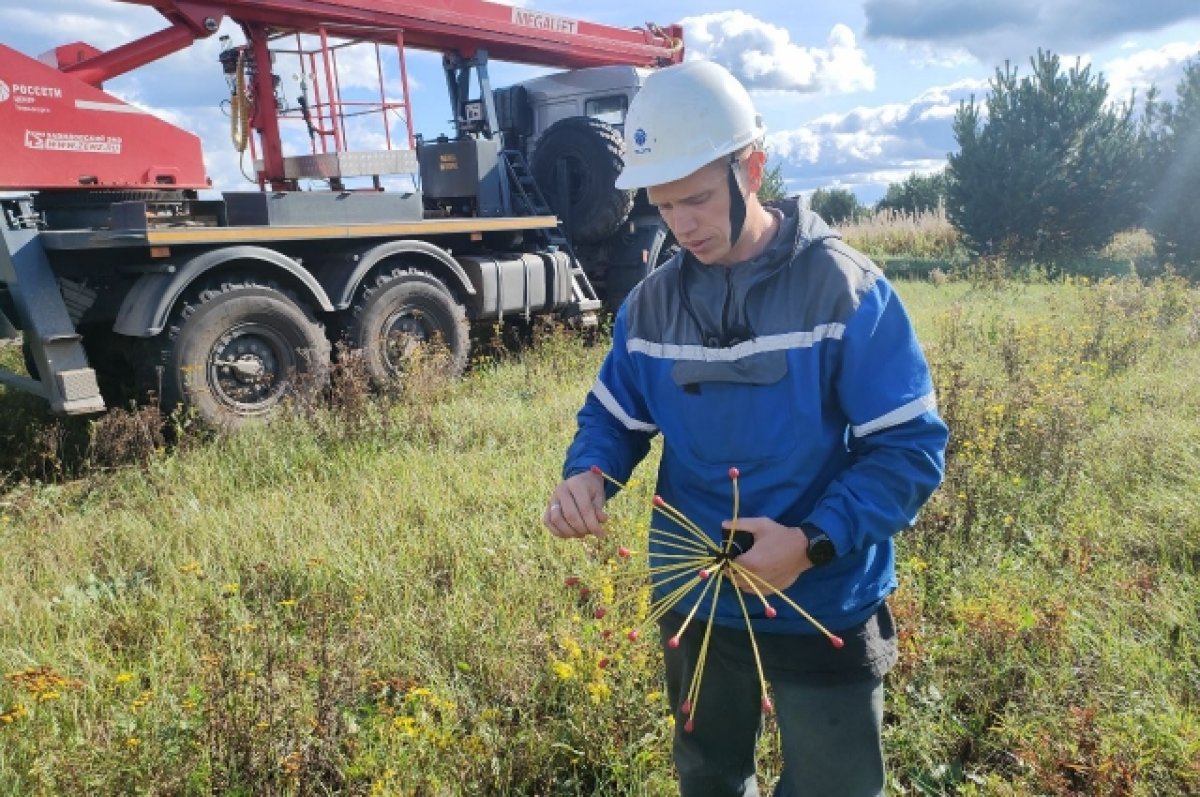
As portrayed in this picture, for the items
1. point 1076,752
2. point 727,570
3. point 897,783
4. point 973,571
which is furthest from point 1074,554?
point 727,570

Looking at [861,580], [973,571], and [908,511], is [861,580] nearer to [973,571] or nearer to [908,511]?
[908,511]

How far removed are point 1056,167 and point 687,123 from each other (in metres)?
21.1

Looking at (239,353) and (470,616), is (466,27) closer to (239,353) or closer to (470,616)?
(239,353)

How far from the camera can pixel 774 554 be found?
1.48 metres

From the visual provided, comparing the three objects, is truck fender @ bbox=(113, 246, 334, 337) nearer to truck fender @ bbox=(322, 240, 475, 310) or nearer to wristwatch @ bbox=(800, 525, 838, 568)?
truck fender @ bbox=(322, 240, 475, 310)

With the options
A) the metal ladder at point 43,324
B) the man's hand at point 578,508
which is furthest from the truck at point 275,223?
the man's hand at point 578,508

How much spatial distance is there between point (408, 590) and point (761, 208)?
2.16 meters

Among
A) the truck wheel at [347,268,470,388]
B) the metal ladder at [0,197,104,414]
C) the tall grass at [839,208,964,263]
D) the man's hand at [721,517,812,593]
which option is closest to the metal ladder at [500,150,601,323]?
the truck wheel at [347,268,470,388]

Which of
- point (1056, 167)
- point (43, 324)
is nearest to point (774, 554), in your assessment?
point (43, 324)

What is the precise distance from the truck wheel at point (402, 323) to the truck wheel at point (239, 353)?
1.43ft

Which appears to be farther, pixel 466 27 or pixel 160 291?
pixel 466 27

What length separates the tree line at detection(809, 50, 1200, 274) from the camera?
18594mm

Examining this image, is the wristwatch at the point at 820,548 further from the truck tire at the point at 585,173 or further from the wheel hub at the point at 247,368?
the truck tire at the point at 585,173

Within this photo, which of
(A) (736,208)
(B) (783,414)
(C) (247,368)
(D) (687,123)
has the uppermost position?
(D) (687,123)
